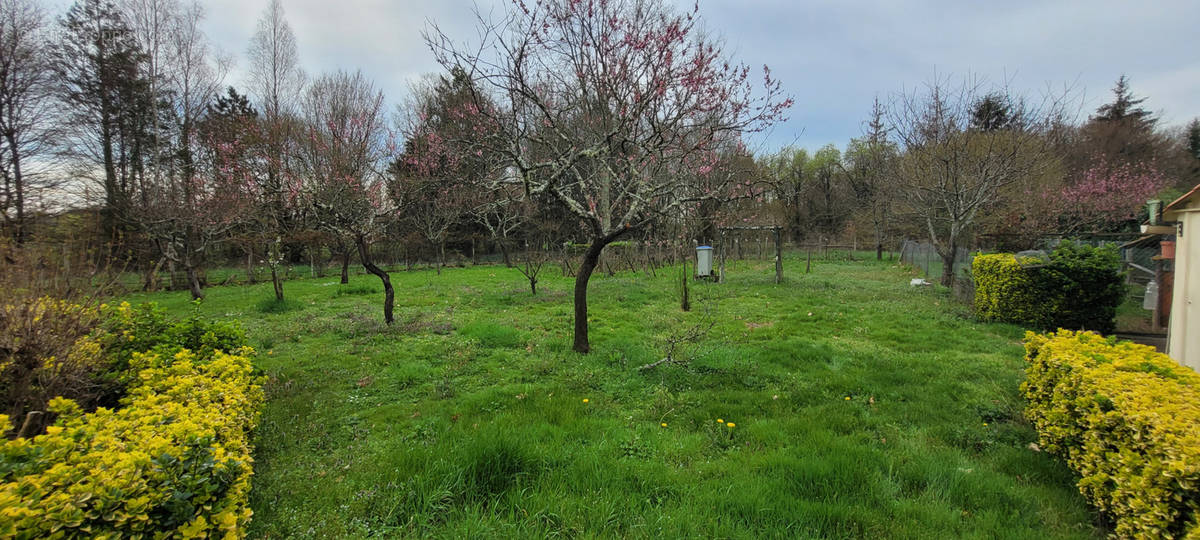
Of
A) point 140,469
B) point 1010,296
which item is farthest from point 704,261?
point 140,469

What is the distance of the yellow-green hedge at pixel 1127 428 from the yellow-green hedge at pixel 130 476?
12.4 feet

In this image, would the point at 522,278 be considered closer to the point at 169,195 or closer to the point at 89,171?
the point at 169,195

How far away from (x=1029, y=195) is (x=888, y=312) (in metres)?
11.7

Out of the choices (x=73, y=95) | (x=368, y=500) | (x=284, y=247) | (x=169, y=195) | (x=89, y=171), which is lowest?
(x=368, y=500)

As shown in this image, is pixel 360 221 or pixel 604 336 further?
pixel 360 221

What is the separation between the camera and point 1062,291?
6930 millimetres

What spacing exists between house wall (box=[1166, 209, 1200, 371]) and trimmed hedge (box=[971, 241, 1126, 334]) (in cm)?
307

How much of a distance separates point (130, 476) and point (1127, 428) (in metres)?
4.30

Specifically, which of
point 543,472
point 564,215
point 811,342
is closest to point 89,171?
point 564,215

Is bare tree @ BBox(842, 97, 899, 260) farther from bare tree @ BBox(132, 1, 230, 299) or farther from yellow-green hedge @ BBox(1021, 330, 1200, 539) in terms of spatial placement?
bare tree @ BBox(132, 1, 230, 299)

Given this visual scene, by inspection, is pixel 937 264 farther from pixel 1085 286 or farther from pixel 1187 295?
pixel 1187 295

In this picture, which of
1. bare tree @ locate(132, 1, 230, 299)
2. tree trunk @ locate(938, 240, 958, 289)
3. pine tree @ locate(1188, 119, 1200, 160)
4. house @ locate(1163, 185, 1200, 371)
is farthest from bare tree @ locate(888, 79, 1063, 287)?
pine tree @ locate(1188, 119, 1200, 160)

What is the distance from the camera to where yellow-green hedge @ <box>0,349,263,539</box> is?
1.39m

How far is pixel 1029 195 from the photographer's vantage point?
48.6ft
